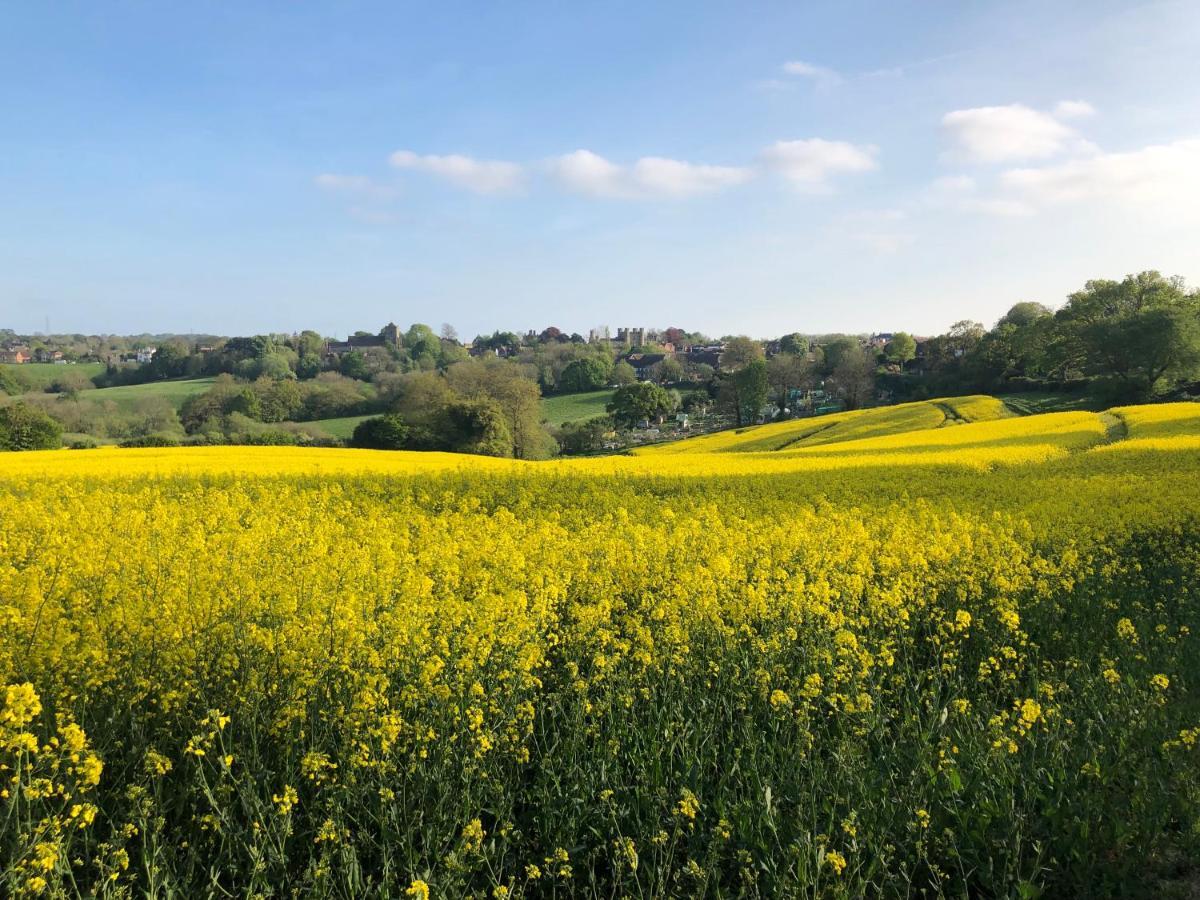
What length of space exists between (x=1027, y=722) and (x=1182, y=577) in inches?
238

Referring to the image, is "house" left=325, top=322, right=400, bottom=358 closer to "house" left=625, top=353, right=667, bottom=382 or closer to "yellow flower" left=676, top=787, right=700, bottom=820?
"house" left=625, top=353, right=667, bottom=382

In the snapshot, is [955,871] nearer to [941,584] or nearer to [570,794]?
[570,794]

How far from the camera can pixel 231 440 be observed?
166 feet

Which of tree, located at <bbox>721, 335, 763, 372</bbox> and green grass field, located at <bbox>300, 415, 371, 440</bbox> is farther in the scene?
tree, located at <bbox>721, 335, 763, 372</bbox>

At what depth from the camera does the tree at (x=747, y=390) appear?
67750 mm

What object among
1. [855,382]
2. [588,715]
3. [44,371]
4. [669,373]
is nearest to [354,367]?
[44,371]

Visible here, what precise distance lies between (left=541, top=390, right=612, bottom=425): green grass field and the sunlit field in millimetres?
70569

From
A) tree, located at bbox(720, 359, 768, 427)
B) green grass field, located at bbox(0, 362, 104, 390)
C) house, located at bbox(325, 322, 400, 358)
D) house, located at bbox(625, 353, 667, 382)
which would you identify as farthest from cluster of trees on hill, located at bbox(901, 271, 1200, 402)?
house, located at bbox(325, 322, 400, 358)

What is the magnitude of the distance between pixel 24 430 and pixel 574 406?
60576 mm

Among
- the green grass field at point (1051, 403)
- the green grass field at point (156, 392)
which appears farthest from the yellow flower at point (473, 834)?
the green grass field at point (156, 392)

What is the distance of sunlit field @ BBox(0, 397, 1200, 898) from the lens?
3141 millimetres

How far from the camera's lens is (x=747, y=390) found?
68375 millimetres

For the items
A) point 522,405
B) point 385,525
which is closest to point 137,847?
point 385,525

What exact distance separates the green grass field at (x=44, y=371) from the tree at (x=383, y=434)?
55.2m
